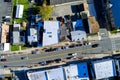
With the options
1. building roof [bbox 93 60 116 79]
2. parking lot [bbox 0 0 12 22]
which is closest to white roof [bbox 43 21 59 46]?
parking lot [bbox 0 0 12 22]

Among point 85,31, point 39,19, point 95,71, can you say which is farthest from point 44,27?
point 95,71

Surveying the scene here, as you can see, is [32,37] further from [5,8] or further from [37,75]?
[5,8]

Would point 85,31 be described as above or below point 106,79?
above

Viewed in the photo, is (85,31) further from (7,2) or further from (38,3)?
(7,2)

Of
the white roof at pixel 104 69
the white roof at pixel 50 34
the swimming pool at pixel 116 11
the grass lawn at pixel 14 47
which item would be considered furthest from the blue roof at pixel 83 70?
the grass lawn at pixel 14 47

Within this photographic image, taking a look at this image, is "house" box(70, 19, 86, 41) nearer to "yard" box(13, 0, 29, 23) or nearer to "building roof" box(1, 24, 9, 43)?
"yard" box(13, 0, 29, 23)
